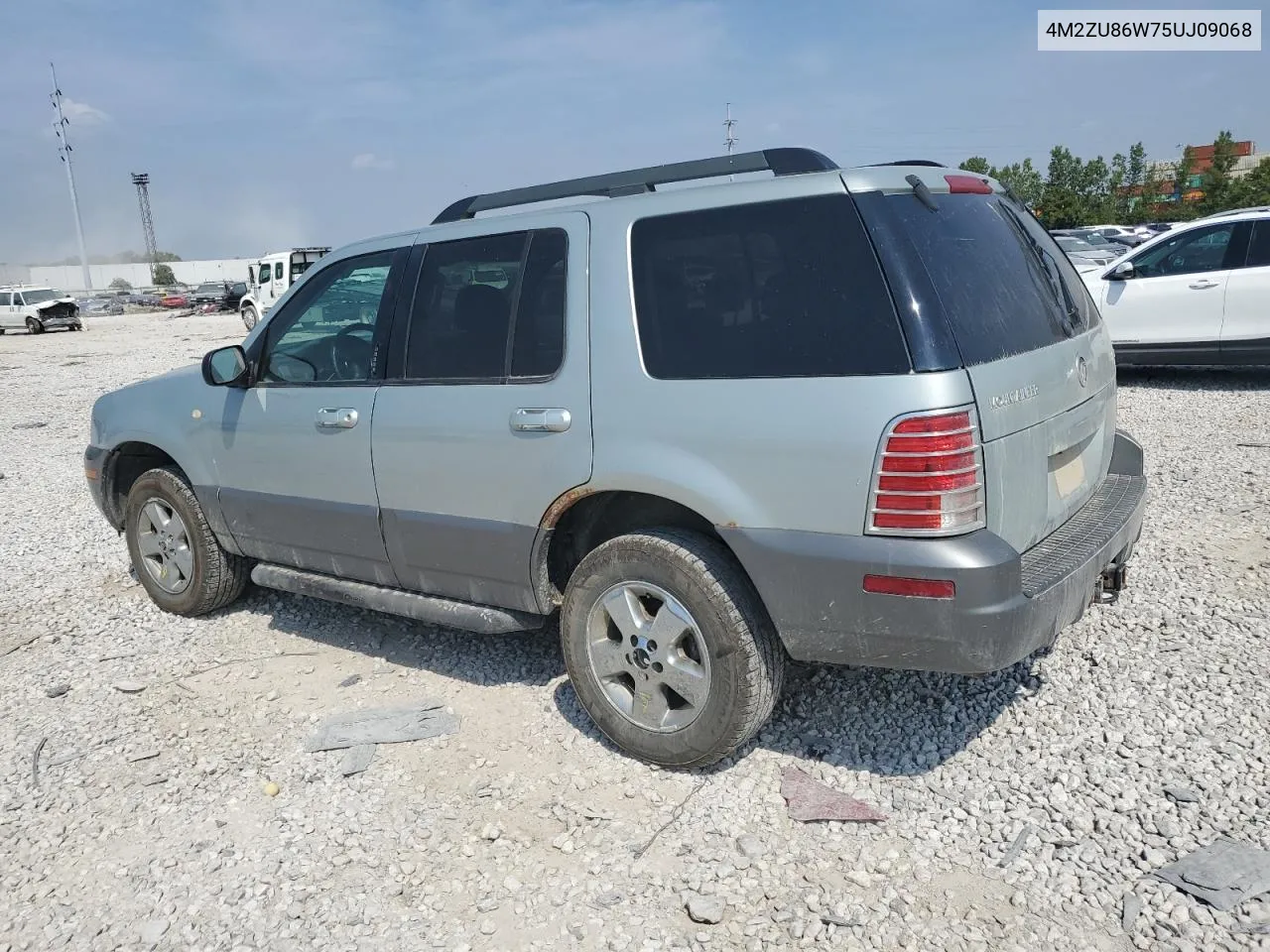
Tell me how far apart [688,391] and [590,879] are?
1540 millimetres

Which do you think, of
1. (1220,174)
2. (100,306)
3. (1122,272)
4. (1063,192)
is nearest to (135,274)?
(100,306)

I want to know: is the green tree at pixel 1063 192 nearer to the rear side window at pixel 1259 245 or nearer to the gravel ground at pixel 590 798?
the rear side window at pixel 1259 245

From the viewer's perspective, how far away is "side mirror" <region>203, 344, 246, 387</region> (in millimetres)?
4520

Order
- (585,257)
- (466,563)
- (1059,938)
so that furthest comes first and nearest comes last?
(466,563)
(585,257)
(1059,938)

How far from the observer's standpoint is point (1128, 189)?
188 ft

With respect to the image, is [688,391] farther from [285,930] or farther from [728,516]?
[285,930]

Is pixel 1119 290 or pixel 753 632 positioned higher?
pixel 1119 290

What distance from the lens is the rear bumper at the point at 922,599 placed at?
111 inches

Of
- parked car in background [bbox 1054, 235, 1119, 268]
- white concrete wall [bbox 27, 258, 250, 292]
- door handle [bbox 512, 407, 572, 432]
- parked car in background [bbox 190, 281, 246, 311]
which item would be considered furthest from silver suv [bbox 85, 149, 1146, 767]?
white concrete wall [bbox 27, 258, 250, 292]

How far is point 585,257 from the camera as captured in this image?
11.5 feet

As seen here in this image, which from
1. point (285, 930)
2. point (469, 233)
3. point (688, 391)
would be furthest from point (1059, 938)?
point (469, 233)

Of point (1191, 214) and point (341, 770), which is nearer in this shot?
point (341, 770)

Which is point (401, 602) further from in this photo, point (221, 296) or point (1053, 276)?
point (221, 296)

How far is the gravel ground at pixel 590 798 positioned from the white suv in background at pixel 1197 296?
5.71m
